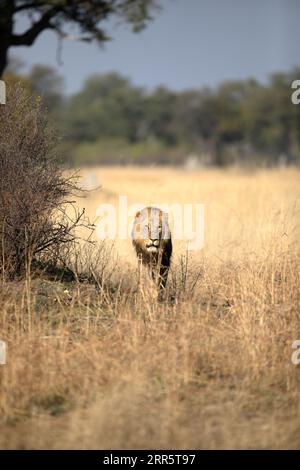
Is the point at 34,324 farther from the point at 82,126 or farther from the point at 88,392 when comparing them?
the point at 82,126

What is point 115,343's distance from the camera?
4.95 meters

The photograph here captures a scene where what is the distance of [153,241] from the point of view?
6.95 metres

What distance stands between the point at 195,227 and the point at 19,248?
16.2 feet

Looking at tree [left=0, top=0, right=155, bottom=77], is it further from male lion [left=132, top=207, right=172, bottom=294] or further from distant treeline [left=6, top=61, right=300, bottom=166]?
distant treeline [left=6, top=61, right=300, bottom=166]

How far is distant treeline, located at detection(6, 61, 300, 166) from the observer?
4762 centimetres

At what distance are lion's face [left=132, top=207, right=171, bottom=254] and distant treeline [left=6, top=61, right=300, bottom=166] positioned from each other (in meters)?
35.2

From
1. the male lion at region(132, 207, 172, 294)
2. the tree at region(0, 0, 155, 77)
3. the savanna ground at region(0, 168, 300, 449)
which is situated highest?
the tree at region(0, 0, 155, 77)

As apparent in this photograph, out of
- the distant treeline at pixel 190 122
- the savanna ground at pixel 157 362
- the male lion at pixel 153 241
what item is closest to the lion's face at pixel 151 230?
the male lion at pixel 153 241

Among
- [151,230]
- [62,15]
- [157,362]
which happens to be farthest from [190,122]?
[157,362]

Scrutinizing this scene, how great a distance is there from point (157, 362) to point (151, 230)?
243 centimetres

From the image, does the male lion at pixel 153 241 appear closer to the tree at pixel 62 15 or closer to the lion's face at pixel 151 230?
the lion's face at pixel 151 230

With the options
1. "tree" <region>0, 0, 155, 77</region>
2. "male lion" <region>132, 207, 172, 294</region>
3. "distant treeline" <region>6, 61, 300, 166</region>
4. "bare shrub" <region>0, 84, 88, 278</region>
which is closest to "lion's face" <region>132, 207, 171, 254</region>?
"male lion" <region>132, 207, 172, 294</region>

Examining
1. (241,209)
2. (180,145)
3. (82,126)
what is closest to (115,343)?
(241,209)

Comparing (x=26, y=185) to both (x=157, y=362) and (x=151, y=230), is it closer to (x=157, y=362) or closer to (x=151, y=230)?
(x=151, y=230)
